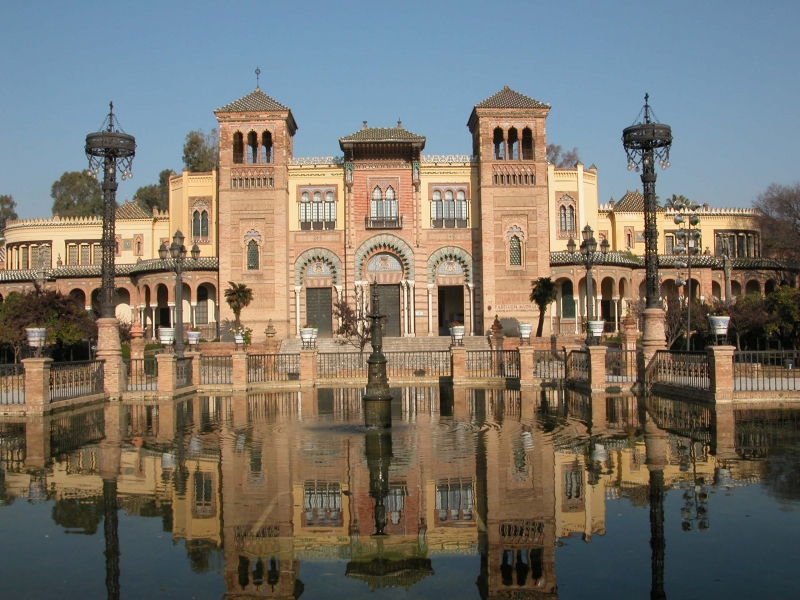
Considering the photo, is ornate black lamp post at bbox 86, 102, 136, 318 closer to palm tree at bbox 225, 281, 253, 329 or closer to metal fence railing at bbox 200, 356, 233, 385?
metal fence railing at bbox 200, 356, 233, 385

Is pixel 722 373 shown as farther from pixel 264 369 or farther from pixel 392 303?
pixel 392 303

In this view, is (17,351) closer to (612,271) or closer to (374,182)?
(374,182)

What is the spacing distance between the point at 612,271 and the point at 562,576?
1456 inches

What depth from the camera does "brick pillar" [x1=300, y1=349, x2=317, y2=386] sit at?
923 inches

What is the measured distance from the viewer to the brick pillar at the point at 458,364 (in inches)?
912

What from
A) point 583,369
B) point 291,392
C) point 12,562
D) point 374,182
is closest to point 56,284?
point 374,182

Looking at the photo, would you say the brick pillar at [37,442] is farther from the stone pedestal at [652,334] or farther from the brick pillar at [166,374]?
the stone pedestal at [652,334]

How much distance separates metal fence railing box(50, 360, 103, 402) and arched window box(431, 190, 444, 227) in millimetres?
23351

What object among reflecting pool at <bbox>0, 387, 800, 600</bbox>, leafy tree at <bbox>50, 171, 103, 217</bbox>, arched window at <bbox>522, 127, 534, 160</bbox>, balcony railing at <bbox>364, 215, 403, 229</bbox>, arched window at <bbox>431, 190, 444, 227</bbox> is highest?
leafy tree at <bbox>50, 171, 103, 217</bbox>

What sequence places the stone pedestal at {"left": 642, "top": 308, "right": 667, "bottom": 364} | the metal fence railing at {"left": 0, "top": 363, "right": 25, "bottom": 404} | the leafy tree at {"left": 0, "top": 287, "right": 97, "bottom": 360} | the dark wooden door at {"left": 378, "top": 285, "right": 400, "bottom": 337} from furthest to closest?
the dark wooden door at {"left": 378, "top": 285, "right": 400, "bottom": 337}
the leafy tree at {"left": 0, "top": 287, "right": 97, "bottom": 360}
the stone pedestal at {"left": 642, "top": 308, "right": 667, "bottom": 364}
the metal fence railing at {"left": 0, "top": 363, "right": 25, "bottom": 404}

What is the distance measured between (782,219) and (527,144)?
63.0 ft

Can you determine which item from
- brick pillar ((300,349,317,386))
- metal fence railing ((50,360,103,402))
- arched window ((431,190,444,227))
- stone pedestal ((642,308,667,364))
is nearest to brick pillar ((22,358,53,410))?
metal fence railing ((50,360,103,402))

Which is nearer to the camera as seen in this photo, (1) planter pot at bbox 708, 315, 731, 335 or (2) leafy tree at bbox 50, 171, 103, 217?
(1) planter pot at bbox 708, 315, 731, 335

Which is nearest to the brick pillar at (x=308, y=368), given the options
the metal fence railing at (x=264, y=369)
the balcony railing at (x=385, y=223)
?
the metal fence railing at (x=264, y=369)
